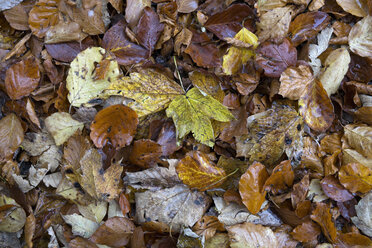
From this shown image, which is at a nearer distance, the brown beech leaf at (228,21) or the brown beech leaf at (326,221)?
the brown beech leaf at (326,221)

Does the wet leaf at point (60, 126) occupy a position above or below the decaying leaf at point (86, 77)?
below

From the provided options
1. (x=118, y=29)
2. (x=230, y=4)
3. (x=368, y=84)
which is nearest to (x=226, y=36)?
(x=230, y=4)

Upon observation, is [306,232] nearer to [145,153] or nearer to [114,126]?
[145,153]

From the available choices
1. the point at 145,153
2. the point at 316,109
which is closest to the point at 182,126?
the point at 145,153

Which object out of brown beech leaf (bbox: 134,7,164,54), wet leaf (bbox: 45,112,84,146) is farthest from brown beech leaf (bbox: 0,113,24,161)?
brown beech leaf (bbox: 134,7,164,54)

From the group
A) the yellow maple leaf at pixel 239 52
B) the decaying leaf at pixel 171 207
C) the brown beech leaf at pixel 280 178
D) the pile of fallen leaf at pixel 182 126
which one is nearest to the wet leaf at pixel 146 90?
the pile of fallen leaf at pixel 182 126

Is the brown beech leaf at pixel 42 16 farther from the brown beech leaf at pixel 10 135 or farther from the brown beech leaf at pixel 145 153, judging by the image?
the brown beech leaf at pixel 145 153

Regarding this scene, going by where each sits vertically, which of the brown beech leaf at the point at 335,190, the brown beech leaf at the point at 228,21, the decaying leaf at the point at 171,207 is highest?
the brown beech leaf at the point at 228,21
